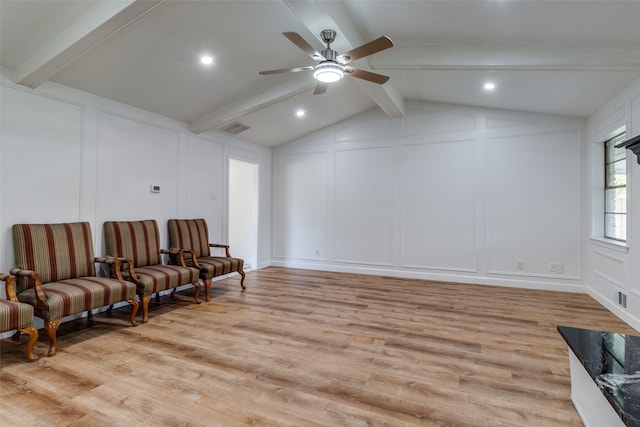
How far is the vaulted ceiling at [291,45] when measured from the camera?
100 inches

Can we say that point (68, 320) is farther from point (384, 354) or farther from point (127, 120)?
point (384, 354)

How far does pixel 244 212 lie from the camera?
21.7ft

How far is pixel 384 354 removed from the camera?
2.64m

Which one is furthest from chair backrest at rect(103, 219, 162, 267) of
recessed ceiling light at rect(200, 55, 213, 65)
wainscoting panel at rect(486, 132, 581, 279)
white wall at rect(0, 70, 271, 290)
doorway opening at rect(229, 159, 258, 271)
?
wainscoting panel at rect(486, 132, 581, 279)

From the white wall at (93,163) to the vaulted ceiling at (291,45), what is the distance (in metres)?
0.23

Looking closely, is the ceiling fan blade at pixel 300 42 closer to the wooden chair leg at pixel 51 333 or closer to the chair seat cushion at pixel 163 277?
the chair seat cushion at pixel 163 277

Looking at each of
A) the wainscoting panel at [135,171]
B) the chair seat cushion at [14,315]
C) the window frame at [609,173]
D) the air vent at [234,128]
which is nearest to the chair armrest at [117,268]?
the wainscoting panel at [135,171]

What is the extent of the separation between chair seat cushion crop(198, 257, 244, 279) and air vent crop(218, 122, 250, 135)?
85.3 inches

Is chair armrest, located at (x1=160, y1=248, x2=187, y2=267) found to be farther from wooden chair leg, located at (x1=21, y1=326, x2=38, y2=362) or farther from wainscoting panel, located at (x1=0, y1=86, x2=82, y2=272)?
wooden chair leg, located at (x1=21, y1=326, x2=38, y2=362)

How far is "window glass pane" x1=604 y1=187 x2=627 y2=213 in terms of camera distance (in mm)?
3787

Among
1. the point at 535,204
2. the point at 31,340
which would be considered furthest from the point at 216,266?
the point at 535,204

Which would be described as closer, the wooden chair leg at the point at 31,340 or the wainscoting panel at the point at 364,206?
the wooden chair leg at the point at 31,340

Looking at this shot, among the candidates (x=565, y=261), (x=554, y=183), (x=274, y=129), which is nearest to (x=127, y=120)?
(x=274, y=129)

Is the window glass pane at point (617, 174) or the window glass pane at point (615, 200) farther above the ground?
the window glass pane at point (617, 174)
